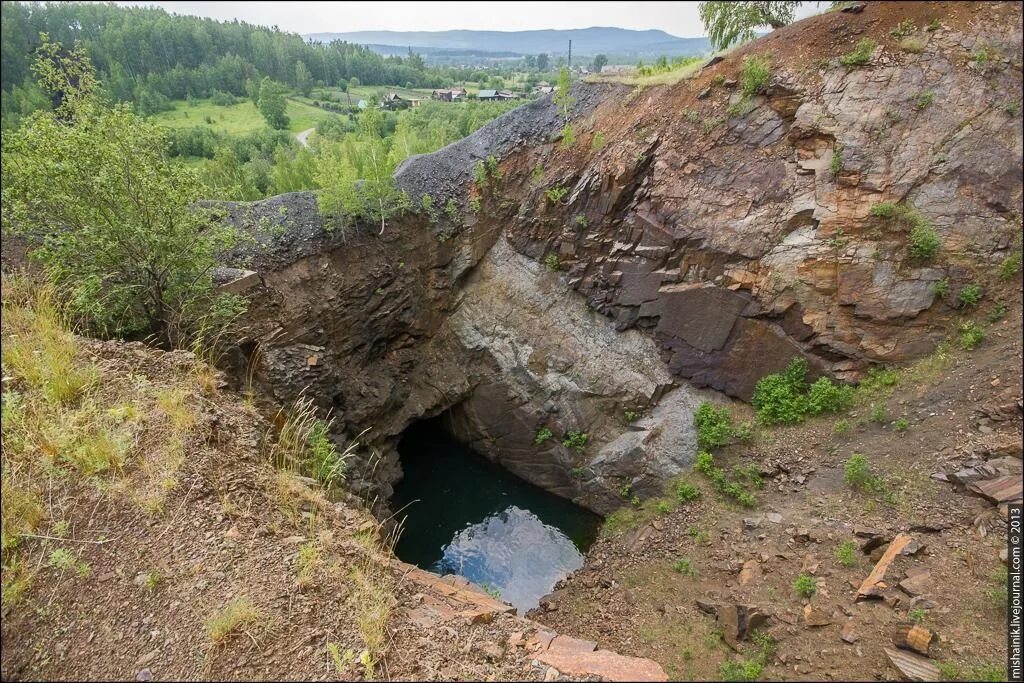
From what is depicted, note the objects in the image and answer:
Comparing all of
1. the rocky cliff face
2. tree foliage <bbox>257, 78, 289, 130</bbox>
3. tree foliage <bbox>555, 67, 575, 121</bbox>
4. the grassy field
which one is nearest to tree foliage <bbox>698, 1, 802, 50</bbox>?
the rocky cliff face

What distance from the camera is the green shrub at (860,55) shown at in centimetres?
1034

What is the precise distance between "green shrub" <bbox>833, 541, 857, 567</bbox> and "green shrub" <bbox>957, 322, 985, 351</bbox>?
466cm

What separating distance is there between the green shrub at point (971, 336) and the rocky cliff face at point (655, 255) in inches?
16.3

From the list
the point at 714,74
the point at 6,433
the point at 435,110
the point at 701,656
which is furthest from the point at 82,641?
the point at 435,110

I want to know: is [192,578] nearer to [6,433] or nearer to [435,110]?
[6,433]

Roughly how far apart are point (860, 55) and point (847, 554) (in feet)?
33.2

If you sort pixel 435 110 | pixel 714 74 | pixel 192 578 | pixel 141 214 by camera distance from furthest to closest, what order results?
1. pixel 435 110
2. pixel 714 74
3. pixel 141 214
4. pixel 192 578

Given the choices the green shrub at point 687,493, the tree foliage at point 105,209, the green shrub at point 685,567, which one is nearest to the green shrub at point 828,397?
the green shrub at point 687,493

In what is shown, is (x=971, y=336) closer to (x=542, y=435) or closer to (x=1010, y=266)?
(x=1010, y=266)

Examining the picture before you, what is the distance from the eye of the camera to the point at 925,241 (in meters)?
9.57

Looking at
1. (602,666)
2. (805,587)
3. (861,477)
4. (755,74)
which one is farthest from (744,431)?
(755,74)

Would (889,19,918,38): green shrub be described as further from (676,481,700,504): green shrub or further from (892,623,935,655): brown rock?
(892,623,935,655): brown rock

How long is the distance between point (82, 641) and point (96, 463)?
1631 millimetres

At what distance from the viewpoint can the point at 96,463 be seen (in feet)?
15.1
